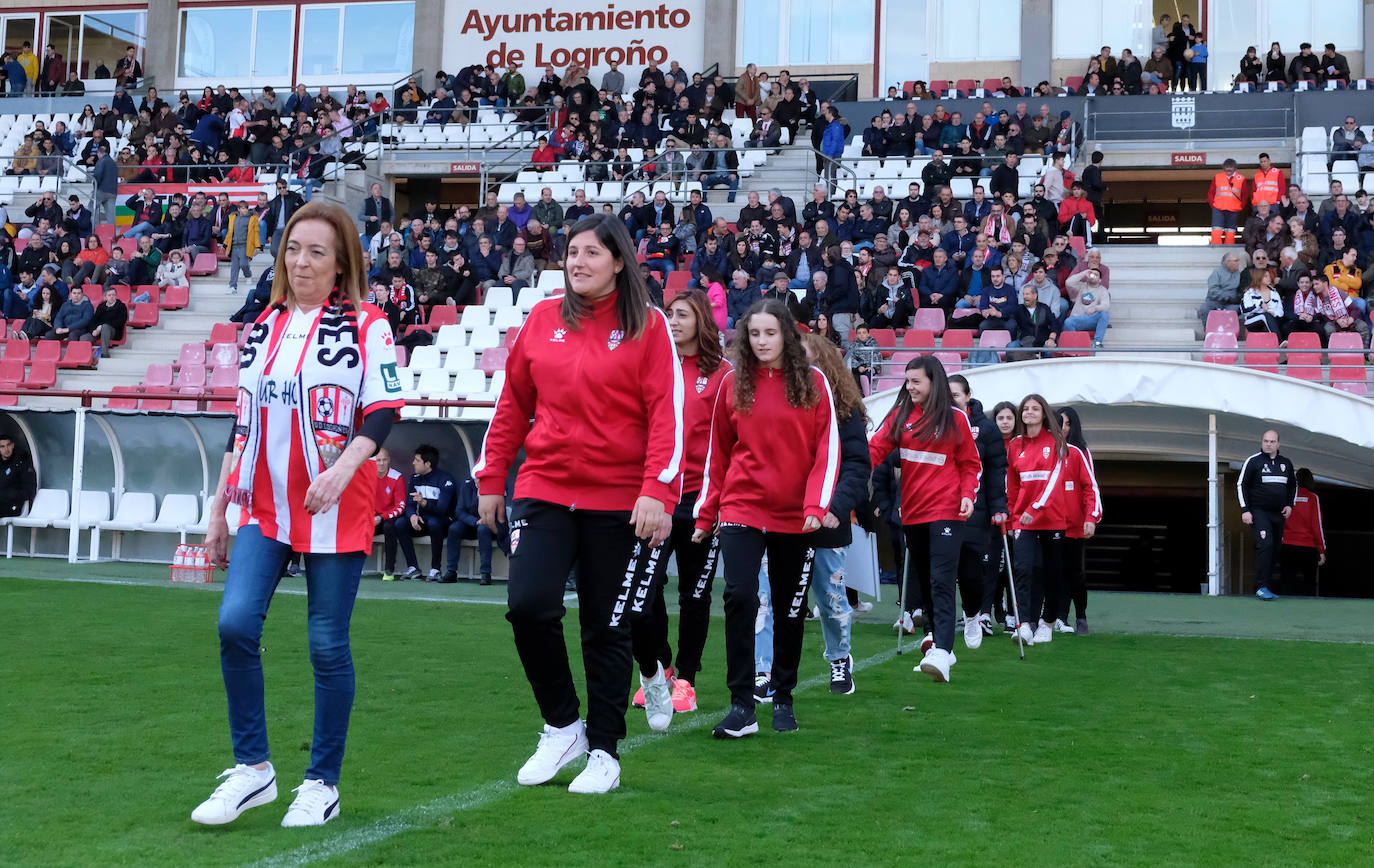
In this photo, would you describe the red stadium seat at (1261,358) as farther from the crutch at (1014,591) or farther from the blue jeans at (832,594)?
the blue jeans at (832,594)

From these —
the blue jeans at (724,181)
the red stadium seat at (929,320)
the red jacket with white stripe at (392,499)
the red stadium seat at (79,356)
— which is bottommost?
the red jacket with white stripe at (392,499)

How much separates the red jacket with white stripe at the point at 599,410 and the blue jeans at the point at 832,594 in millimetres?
2732

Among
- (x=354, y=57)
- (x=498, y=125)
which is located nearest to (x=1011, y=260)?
(x=498, y=125)

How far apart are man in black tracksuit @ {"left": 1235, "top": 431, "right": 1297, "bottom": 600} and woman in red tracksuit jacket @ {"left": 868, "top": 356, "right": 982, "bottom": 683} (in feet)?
29.6

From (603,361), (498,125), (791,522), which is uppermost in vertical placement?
(498,125)

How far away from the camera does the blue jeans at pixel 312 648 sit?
14.6ft

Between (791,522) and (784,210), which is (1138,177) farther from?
(791,522)

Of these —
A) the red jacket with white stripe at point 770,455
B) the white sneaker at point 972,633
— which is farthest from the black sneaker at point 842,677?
the white sneaker at point 972,633

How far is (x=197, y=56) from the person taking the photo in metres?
37.4

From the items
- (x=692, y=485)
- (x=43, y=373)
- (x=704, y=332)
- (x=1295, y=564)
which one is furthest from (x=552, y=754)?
(x=43, y=373)

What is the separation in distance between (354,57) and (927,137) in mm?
16506

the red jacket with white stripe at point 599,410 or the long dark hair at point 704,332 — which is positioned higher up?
the long dark hair at point 704,332

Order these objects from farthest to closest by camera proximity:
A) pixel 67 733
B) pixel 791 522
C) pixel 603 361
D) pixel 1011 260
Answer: pixel 1011 260
pixel 791 522
pixel 67 733
pixel 603 361

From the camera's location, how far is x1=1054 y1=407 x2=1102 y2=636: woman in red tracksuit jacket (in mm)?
11430
